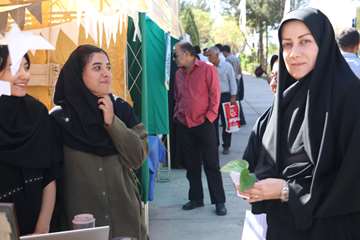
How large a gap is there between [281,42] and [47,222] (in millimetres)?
1394

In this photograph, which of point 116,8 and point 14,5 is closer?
point 14,5

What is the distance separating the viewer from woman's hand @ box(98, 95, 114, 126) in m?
2.56

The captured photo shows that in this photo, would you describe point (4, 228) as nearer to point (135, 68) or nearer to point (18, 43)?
point (18, 43)

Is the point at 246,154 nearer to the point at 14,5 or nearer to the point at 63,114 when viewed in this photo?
the point at 63,114

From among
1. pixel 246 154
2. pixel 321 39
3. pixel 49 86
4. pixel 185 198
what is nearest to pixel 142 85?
pixel 49 86

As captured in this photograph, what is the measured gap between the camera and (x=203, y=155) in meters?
5.41

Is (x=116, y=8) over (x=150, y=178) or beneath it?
over

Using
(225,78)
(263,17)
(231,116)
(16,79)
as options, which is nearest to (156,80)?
(231,116)

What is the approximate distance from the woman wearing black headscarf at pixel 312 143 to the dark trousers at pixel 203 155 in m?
3.16

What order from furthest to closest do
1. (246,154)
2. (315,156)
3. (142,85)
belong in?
(142,85), (246,154), (315,156)

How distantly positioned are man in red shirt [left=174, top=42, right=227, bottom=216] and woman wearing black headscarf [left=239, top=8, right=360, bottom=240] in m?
3.12

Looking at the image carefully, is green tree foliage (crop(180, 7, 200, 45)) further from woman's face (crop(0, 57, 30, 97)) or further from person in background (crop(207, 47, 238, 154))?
woman's face (crop(0, 57, 30, 97))

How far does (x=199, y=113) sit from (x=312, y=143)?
335 cm

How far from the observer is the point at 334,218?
2039 mm
